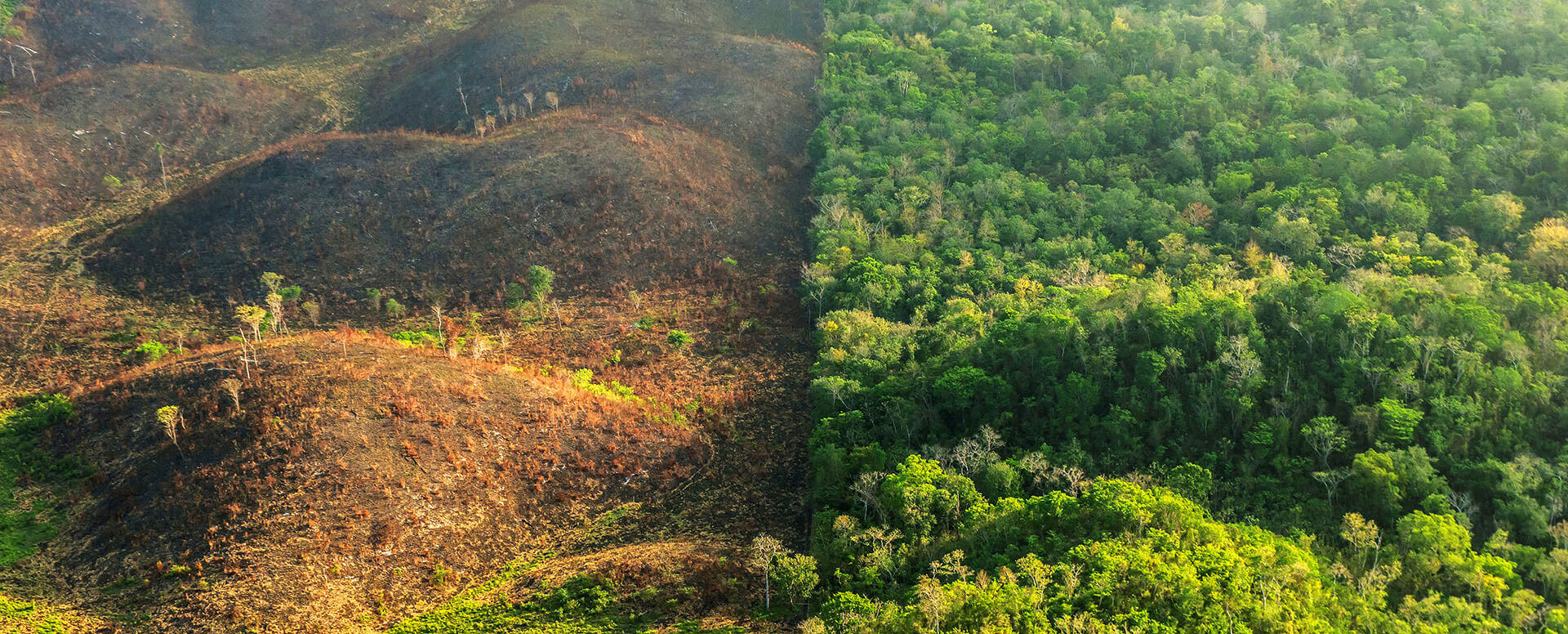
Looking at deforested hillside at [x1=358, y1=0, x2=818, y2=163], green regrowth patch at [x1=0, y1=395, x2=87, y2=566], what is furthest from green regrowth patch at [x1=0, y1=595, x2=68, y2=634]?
deforested hillside at [x1=358, y1=0, x2=818, y2=163]

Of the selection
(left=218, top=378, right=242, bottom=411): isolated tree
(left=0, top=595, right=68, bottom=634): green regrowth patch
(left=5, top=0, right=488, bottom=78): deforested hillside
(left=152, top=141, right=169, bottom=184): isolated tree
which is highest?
(left=5, top=0, right=488, bottom=78): deforested hillside

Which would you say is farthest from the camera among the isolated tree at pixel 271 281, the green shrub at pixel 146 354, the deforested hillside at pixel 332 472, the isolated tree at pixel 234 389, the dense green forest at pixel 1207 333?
the isolated tree at pixel 271 281

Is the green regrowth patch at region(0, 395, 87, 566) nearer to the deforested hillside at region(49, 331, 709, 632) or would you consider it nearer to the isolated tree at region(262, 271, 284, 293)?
the deforested hillside at region(49, 331, 709, 632)

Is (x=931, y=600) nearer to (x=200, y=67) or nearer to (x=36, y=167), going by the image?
(x=36, y=167)

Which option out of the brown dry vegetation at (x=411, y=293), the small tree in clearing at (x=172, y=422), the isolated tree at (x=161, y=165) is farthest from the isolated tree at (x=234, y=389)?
the isolated tree at (x=161, y=165)

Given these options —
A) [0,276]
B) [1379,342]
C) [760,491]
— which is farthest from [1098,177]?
[0,276]

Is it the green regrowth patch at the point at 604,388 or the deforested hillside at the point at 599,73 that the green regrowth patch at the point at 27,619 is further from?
the deforested hillside at the point at 599,73
